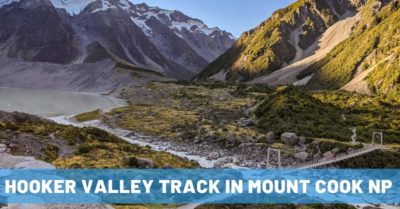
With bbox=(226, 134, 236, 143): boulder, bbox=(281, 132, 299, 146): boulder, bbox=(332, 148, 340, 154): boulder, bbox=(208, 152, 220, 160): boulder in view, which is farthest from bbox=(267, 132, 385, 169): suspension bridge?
bbox=(226, 134, 236, 143): boulder

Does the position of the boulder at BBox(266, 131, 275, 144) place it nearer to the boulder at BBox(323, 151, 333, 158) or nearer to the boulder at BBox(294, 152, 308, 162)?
the boulder at BBox(294, 152, 308, 162)

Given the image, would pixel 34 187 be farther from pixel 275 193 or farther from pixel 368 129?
pixel 368 129

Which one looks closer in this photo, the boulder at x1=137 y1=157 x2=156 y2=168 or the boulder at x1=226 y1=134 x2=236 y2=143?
the boulder at x1=137 y1=157 x2=156 y2=168

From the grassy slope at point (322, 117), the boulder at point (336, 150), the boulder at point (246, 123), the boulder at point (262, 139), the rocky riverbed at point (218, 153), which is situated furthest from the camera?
the boulder at point (246, 123)

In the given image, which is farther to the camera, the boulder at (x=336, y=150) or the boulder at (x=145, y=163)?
the boulder at (x=336, y=150)

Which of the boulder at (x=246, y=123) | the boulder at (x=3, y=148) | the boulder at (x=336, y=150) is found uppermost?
the boulder at (x=246, y=123)

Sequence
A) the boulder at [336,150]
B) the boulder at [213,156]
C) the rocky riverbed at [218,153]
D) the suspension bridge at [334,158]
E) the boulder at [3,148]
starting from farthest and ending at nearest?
the boulder at [336,150]
the boulder at [213,156]
the rocky riverbed at [218,153]
the suspension bridge at [334,158]
the boulder at [3,148]

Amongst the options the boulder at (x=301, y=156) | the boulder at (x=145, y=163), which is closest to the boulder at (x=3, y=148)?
the boulder at (x=145, y=163)

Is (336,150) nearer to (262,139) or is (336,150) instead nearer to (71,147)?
(262,139)

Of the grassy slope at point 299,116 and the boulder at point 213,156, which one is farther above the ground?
the grassy slope at point 299,116

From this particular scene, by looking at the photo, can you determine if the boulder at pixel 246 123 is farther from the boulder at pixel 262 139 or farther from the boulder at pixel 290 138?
the boulder at pixel 290 138
